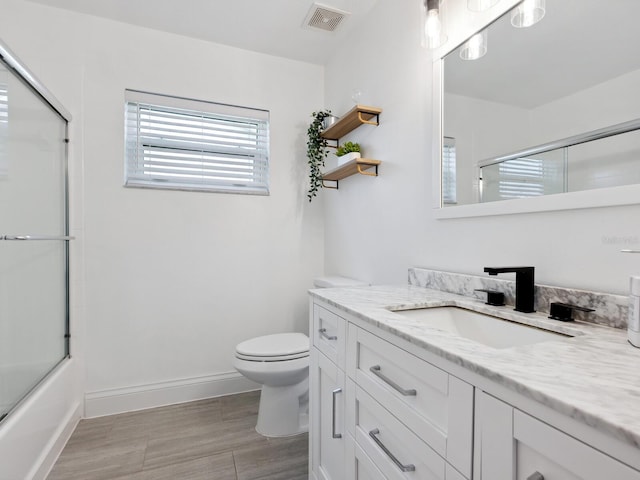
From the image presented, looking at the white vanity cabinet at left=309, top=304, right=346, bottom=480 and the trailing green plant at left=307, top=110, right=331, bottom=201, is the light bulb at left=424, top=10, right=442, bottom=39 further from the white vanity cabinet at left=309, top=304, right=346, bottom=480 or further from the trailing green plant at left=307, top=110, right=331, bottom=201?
the white vanity cabinet at left=309, top=304, right=346, bottom=480

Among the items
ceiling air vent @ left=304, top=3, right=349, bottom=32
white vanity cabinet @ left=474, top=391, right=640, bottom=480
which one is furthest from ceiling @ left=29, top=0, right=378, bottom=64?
white vanity cabinet @ left=474, top=391, right=640, bottom=480

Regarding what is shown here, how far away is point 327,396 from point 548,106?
1.22 meters

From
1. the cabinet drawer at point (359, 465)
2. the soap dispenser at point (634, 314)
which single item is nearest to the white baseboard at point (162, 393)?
the cabinet drawer at point (359, 465)

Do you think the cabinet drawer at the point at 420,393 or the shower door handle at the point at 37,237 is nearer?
the cabinet drawer at the point at 420,393

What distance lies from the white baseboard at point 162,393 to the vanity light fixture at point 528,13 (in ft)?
8.05

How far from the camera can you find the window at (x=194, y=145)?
7.14ft

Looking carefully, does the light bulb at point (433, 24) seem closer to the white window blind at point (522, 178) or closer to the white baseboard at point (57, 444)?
the white window blind at point (522, 178)

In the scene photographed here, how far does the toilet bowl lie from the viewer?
1739mm

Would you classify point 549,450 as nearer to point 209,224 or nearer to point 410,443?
point 410,443

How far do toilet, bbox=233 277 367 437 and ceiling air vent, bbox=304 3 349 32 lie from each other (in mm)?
1989

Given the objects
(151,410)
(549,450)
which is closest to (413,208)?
(549,450)

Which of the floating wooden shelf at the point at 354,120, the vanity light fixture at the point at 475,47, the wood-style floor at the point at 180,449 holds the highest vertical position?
the vanity light fixture at the point at 475,47

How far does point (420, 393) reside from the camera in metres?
0.73

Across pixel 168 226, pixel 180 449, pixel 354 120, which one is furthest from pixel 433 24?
pixel 180 449
